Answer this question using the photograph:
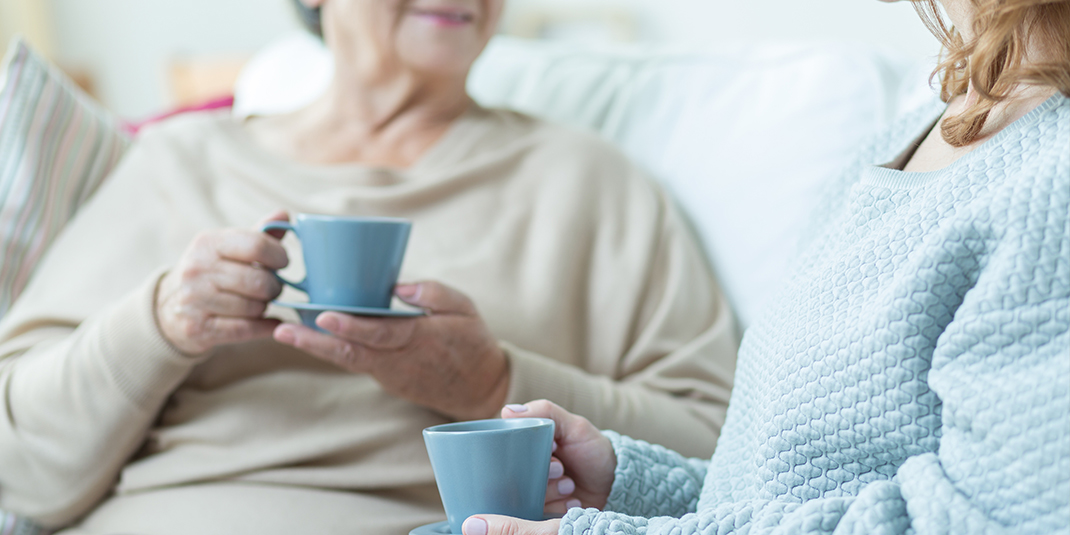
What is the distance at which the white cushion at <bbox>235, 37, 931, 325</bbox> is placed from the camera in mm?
1104

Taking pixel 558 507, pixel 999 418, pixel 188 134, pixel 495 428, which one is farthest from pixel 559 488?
pixel 188 134

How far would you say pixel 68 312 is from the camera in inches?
42.0

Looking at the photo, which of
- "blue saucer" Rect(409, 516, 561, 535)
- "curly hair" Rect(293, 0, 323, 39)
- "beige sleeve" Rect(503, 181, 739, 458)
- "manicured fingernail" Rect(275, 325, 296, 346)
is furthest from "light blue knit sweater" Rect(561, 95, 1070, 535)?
"curly hair" Rect(293, 0, 323, 39)

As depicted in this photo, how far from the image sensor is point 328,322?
2.63ft

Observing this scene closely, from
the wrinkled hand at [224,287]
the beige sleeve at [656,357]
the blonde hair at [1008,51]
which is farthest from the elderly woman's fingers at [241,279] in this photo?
the blonde hair at [1008,51]

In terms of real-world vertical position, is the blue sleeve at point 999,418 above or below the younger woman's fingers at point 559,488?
above

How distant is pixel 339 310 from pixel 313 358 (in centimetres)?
22

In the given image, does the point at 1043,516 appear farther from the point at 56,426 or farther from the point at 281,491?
the point at 56,426

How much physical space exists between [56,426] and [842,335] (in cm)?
82

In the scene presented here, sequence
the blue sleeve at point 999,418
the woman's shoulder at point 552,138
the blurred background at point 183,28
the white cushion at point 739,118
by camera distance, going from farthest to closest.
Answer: the blurred background at point 183,28, the woman's shoulder at point 552,138, the white cushion at point 739,118, the blue sleeve at point 999,418

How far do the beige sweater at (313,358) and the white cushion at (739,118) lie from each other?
0.21ft

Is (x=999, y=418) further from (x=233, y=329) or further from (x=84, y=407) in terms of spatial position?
(x=84, y=407)

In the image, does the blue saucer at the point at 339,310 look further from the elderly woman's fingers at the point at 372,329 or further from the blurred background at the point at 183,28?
the blurred background at the point at 183,28

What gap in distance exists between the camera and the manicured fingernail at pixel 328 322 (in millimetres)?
799
